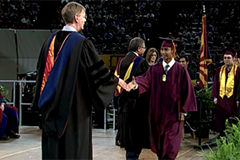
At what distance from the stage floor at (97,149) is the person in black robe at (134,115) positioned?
55cm

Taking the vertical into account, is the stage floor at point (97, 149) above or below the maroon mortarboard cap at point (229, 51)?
below

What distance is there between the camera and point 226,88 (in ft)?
22.1

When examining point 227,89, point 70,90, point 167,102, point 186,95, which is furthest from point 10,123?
point 70,90

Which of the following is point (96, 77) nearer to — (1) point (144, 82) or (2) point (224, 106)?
(1) point (144, 82)

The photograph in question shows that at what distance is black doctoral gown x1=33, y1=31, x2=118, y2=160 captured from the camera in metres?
3.13

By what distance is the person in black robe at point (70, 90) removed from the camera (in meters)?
3.14

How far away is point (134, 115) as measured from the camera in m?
5.30

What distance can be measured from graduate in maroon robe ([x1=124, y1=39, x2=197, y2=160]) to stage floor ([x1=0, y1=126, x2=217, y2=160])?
104 cm

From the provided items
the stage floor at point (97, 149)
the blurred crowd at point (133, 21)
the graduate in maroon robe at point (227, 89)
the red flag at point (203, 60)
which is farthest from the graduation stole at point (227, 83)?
the blurred crowd at point (133, 21)

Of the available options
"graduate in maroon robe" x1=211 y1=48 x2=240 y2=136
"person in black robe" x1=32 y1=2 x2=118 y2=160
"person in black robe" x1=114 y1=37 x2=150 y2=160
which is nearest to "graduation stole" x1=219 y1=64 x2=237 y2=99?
"graduate in maroon robe" x1=211 y1=48 x2=240 y2=136

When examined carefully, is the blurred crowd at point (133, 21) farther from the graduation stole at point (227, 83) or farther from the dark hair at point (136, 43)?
the dark hair at point (136, 43)

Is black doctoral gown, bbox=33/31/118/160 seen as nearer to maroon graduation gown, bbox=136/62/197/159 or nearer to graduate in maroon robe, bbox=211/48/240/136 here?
maroon graduation gown, bbox=136/62/197/159

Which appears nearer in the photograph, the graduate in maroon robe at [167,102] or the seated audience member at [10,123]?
the graduate in maroon robe at [167,102]

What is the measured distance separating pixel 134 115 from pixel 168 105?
78 cm
